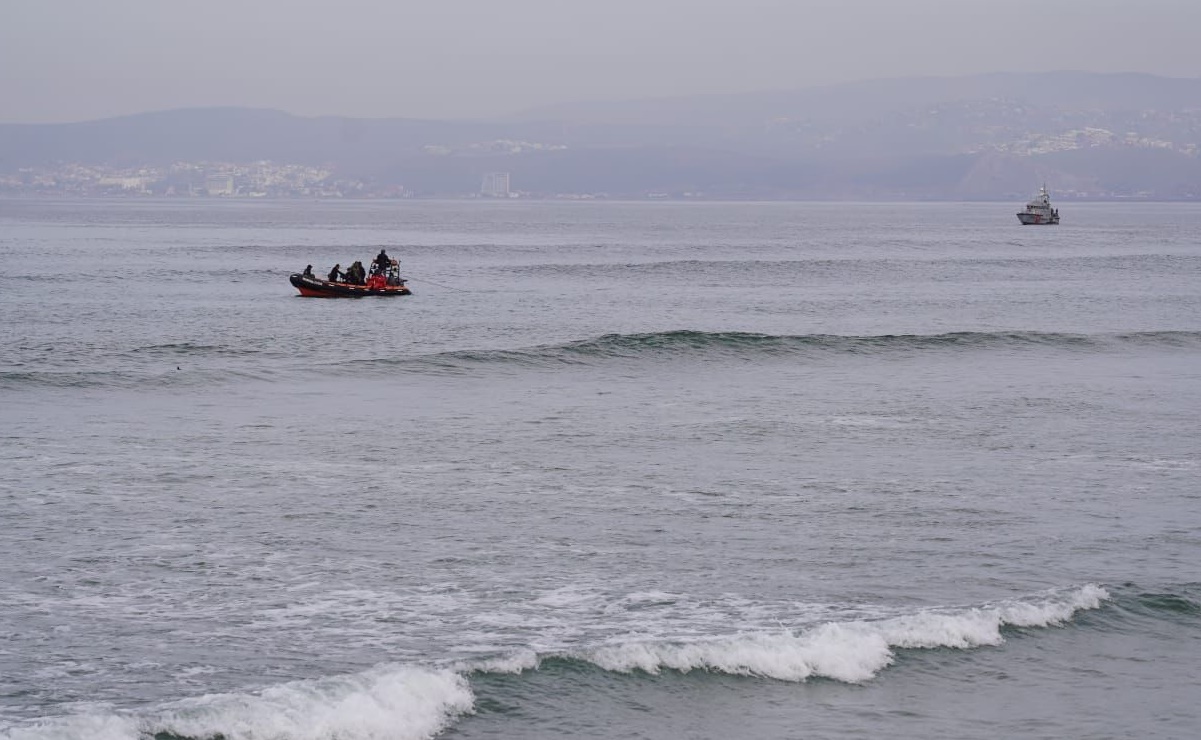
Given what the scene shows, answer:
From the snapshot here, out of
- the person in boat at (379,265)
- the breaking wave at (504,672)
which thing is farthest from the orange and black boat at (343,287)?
the breaking wave at (504,672)

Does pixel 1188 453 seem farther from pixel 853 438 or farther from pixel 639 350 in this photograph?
pixel 639 350

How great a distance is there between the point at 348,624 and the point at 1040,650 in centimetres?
734

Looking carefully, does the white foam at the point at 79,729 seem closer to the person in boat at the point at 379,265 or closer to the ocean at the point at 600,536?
the ocean at the point at 600,536

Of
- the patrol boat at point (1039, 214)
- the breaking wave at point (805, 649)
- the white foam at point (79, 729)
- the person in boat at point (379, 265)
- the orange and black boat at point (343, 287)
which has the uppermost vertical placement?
the patrol boat at point (1039, 214)

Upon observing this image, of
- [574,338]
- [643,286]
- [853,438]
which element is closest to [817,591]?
[853,438]

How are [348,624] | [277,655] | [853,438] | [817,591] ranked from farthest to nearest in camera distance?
[853,438], [817,591], [348,624], [277,655]

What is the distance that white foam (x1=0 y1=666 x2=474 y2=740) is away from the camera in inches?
480

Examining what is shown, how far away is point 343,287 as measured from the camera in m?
59.6

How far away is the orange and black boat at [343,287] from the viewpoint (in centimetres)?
5975

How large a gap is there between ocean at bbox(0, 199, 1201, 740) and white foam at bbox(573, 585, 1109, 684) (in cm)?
4

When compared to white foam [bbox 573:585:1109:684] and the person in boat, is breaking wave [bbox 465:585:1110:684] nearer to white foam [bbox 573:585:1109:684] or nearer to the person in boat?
white foam [bbox 573:585:1109:684]

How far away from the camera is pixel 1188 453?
24969 mm

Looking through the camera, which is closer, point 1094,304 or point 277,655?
point 277,655

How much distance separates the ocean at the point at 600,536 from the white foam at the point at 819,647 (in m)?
0.04
